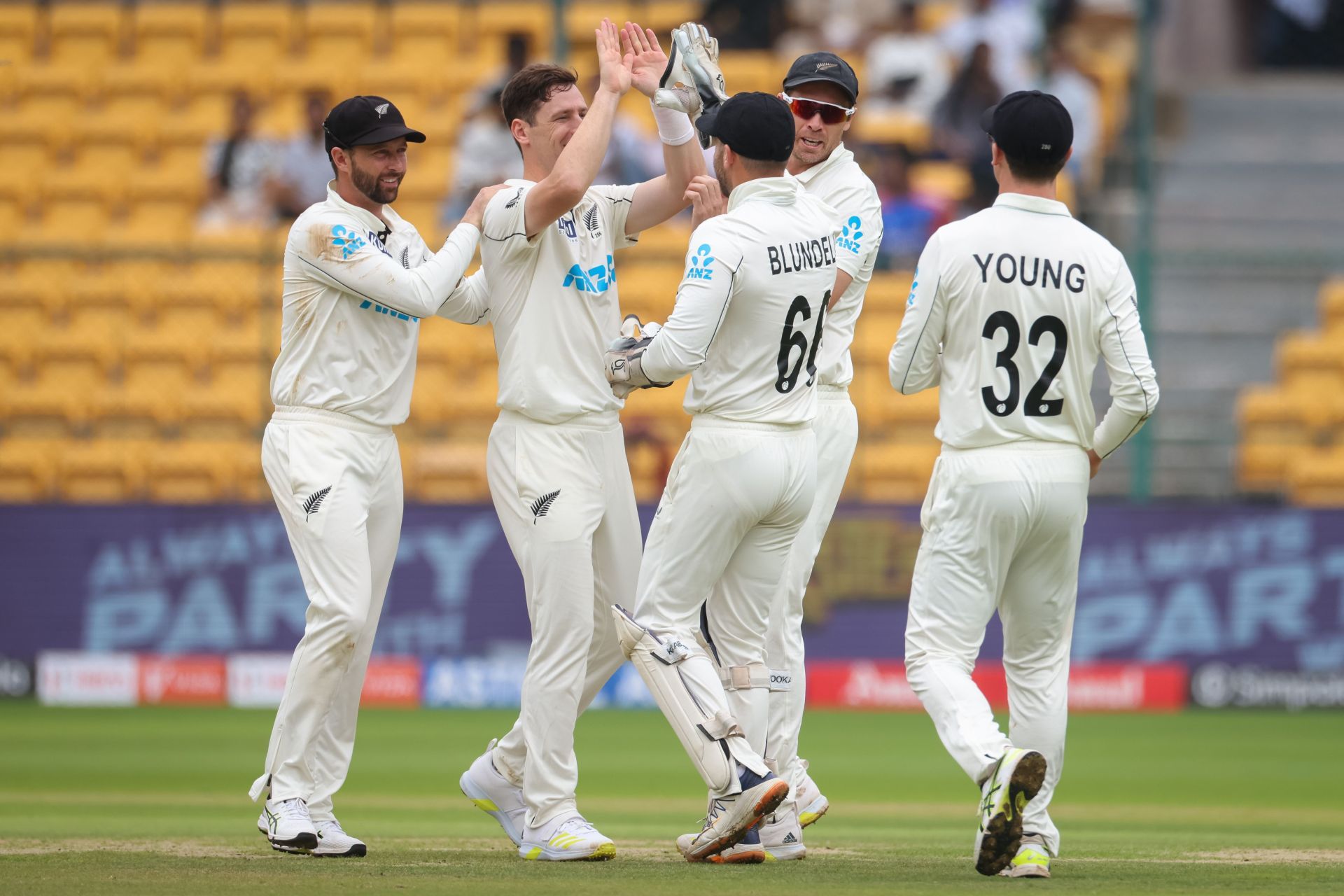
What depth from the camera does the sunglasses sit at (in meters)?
6.73

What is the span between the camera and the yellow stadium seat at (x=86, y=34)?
17656 mm

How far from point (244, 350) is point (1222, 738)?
798 cm

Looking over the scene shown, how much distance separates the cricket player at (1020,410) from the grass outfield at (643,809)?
666 millimetres

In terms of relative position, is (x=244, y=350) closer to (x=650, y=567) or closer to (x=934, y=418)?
(x=934, y=418)

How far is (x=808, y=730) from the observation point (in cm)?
1205

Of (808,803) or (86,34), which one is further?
(86,34)

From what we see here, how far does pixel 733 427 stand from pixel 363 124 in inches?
66.7

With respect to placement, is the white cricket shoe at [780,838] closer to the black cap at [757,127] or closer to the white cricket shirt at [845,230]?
the white cricket shirt at [845,230]

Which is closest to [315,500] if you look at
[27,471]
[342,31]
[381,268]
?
[381,268]

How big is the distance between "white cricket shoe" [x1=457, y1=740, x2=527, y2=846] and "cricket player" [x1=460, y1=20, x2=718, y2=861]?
0.06m

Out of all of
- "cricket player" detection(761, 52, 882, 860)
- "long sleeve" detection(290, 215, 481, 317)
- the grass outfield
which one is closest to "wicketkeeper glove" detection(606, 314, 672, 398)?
"long sleeve" detection(290, 215, 481, 317)

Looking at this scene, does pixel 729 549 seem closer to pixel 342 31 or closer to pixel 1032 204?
pixel 1032 204

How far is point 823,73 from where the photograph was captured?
21.9 ft

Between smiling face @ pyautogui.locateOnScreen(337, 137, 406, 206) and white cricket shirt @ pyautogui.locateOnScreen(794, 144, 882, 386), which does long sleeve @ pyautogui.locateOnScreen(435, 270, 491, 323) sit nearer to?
smiling face @ pyautogui.locateOnScreen(337, 137, 406, 206)
